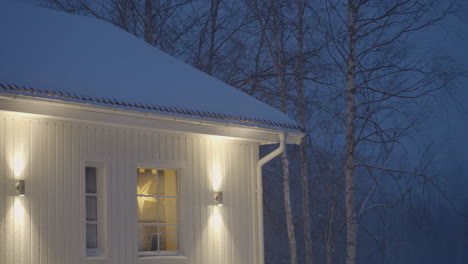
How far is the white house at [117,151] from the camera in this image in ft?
24.4

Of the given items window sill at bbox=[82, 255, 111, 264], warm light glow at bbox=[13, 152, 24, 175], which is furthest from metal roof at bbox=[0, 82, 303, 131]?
window sill at bbox=[82, 255, 111, 264]

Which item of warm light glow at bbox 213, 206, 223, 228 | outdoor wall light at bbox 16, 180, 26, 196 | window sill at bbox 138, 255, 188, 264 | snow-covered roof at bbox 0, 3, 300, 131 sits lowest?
window sill at bbox 138, 255, 188, 264

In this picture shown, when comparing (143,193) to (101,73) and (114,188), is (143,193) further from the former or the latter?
(101,73)

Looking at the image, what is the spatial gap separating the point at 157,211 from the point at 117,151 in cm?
114

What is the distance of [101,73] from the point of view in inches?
332

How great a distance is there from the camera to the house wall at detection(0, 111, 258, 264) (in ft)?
24.4

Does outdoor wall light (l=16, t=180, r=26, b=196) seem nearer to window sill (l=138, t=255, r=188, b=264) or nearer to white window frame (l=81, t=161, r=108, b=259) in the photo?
white window frame (l=81, t=161, r=108, b=259)

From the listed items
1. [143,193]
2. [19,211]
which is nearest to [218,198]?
[143,193]

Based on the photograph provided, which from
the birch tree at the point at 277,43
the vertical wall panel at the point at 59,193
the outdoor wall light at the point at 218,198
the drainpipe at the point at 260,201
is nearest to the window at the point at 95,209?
the vertical wall panel at the point at 59,193

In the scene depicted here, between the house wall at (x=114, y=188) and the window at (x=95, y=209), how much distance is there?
0.10 meters

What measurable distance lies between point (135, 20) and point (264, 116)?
32.4 ft

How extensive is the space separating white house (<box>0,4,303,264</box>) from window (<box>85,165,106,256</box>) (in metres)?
0.01

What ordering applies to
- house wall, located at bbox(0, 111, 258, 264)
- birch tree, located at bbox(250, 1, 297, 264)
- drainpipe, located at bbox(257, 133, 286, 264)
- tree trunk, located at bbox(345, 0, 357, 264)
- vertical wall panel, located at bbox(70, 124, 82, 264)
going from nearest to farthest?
house wall, located at bbox(0, 111, 258, 264) < vertical wall panel, located at bbox(70, 124, 82, 264) < drainpipe, located at bbox(257, 133, 286, 264) < tree trunk, located at bbox(345, 0, 357, 264) < birch tree, located at bbox(250, 1, 297, 264)

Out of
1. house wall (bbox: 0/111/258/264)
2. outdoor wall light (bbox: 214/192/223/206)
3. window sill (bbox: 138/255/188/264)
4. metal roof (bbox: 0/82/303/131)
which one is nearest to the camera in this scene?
metal roof (bbox: 0/82/303/131)
